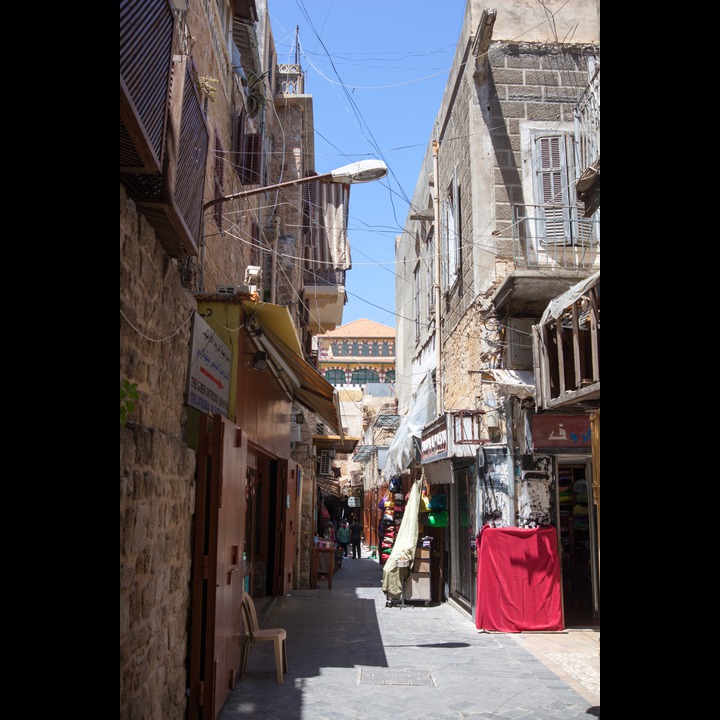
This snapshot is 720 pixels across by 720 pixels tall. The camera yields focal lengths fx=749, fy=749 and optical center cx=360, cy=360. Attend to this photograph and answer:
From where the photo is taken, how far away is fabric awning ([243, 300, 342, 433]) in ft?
29.9

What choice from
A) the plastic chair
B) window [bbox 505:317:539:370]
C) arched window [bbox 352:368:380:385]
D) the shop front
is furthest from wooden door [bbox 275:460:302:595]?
arched window [bbox 352:368:380:385]

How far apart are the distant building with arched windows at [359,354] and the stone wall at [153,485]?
5218 cm

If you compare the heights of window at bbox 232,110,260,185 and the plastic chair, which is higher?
window at bbox 232,110,260,185

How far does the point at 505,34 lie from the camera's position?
1443 centimetres

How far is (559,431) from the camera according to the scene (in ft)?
37.8

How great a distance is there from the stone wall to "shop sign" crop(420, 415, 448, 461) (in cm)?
766

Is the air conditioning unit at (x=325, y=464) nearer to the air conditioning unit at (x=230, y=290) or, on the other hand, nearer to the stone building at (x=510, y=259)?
the stone building at (x=510, y=259)

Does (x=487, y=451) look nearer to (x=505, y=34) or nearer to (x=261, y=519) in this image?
(x=261, y=519)

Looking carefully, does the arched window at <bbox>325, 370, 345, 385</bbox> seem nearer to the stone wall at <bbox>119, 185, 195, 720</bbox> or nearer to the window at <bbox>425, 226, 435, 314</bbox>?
the window at <bbox>425, 226, 435, 314</bbox>

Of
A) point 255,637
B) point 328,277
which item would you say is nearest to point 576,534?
point 255,637

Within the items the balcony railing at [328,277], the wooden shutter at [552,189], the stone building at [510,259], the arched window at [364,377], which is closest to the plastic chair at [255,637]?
the stone building at [510,259]

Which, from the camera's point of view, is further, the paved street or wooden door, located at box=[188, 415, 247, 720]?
the paved street

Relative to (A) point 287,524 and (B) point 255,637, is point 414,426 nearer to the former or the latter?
(A) point 287,524
